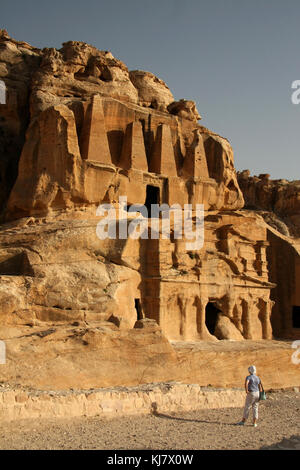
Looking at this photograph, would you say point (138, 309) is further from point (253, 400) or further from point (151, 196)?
point (151, 196)

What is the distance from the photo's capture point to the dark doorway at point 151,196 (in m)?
32.0

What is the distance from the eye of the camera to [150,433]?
12.4m

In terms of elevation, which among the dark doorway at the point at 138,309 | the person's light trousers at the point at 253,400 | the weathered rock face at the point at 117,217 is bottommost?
the person's light trousers at the point at 253,400

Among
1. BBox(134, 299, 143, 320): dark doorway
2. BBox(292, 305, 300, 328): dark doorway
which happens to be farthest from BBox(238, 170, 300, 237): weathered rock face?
BBox(134, 299, 143, 320): dark doorway

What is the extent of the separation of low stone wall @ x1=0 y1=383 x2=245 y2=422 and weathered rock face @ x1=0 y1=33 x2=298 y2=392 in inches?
68.4

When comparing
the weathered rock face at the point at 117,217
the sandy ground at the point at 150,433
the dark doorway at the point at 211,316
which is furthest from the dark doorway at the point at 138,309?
the sandy ground at the point at 150,433

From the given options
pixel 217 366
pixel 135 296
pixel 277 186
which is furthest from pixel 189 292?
pixel 277 186

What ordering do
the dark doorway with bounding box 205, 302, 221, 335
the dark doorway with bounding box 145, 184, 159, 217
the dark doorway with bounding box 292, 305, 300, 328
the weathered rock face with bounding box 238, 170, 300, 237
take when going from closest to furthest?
the dark doorway with bounding box 205, 302, 221, 335 < the dark doorway with bounding box 145, 184, 159, 217 < the dark doorway with bounding box 292, 305, 300, 328 < the weathered rock face with bounding box 238, 170, 300, 237

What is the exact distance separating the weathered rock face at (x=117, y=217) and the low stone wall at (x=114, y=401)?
174 cm

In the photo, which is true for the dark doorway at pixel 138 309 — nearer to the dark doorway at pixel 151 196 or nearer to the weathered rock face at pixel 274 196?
the dark doorway at pixel 151 196

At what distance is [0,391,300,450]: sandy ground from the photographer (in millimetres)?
11188

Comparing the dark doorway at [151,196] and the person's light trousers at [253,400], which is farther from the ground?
the dark doorway at [151,196]

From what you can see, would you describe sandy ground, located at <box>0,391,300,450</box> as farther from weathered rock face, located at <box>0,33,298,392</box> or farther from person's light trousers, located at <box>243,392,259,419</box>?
weathered rock face, located at <box>0,33,298,392</box>

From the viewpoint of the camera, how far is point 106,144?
29.3 metres
